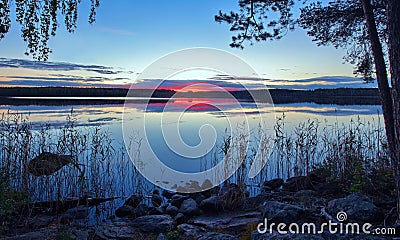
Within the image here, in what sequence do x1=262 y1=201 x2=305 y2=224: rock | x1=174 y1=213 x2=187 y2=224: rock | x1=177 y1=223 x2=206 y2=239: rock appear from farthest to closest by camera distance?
x1=174 y1=213 x2=187 y2=224: rock < x1=177 y1=223 x2=206 y2=239: rock < x1=262 y1=201 x2=305 y2=224: rock

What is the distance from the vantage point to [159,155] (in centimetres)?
1092

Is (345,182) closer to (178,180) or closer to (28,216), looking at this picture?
(178,180)

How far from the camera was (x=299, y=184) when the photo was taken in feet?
23.8

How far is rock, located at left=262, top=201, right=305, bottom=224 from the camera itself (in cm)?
398

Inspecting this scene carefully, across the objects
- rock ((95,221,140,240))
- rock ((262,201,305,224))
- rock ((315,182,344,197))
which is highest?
rock ((262,201,305,224))

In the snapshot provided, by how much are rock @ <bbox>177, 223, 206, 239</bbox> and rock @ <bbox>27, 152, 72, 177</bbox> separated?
9.81 feet

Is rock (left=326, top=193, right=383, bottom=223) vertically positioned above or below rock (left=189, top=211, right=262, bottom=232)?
above

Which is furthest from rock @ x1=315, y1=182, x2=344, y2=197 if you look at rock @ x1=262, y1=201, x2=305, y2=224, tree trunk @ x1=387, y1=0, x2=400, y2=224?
tree trunk @ x1=387, y1=0, x2=400, y2=224

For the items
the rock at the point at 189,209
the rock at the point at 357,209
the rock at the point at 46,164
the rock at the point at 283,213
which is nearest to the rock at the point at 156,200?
the rock at the point at 189,209

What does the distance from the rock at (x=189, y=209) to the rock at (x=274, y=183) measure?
2.39 m

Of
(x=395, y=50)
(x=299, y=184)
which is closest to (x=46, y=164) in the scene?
(x=299, y=184)

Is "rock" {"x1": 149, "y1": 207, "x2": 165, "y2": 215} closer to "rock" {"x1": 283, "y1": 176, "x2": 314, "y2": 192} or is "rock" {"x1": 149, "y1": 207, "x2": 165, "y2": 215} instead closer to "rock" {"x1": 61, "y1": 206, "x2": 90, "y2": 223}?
"rock" {"x1": 61, "y1": 206, "x2": 90, "y2": 223}

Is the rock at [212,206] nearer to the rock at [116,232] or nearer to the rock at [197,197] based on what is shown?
the rock at [197,197]

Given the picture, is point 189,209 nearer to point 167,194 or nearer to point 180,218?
point 180,218
